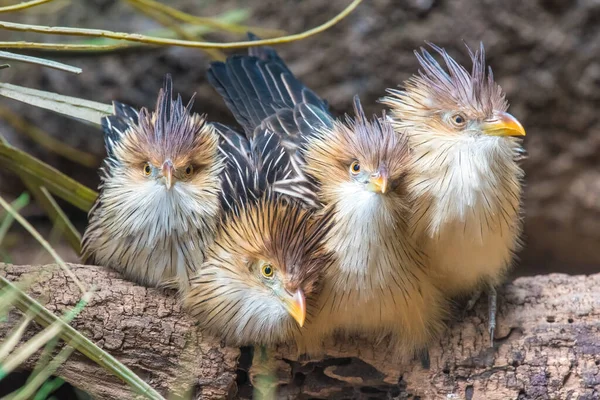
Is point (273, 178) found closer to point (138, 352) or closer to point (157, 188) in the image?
point (157, 188)

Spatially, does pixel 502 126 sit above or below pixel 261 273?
above

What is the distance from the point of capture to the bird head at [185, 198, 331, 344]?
203cm

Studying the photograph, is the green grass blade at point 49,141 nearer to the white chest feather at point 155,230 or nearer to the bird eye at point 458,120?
the white chest feather at point 155,230

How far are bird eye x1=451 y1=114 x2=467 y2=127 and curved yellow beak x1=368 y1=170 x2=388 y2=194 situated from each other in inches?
11.7

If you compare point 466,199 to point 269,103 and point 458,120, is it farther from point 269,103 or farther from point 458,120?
point 269,103

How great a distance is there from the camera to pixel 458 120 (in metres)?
2.11

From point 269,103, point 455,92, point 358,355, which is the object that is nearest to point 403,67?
point 269,103

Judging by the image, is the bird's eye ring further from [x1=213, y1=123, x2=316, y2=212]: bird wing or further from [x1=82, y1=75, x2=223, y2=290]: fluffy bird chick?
[x1=82, y1=75, x2=223, y2=290]: fluffy bird chick

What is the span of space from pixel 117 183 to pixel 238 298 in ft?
1.78

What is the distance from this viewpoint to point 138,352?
2166mm

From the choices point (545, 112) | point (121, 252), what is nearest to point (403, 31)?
point (545, 112)

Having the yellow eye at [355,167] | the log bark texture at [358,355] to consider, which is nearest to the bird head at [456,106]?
the yellow eye at [355,167]

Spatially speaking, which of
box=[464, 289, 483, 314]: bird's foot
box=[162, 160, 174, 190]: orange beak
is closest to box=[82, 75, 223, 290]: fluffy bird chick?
box=[162, 160, 174, 190]: orange beak

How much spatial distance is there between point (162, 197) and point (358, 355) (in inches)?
31.8
